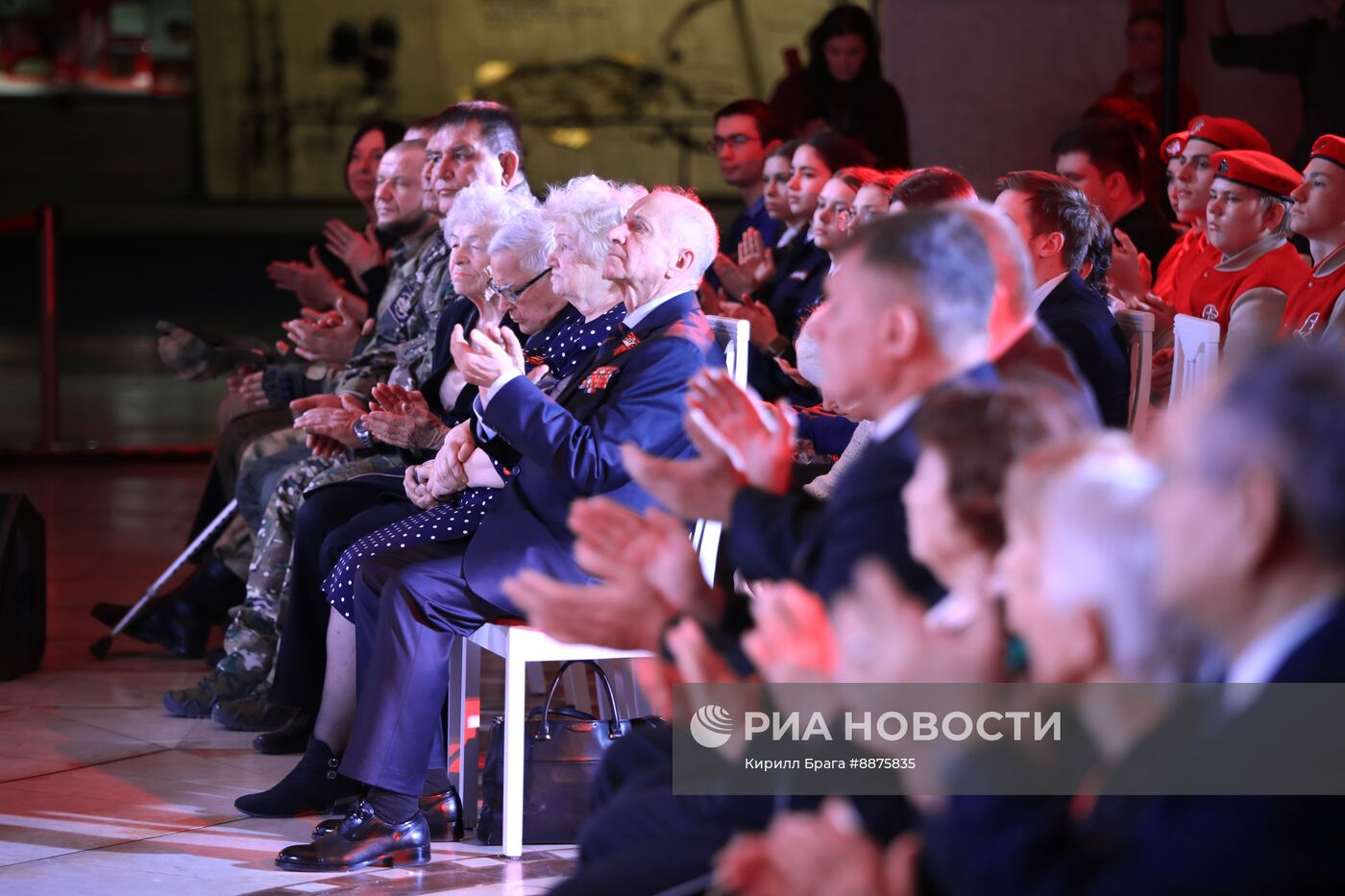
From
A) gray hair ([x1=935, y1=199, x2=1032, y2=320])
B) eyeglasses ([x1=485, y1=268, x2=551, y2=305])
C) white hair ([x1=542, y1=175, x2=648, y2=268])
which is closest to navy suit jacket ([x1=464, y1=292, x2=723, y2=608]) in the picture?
white hair ([x1=542, y1=175, x2=648, y2=268])

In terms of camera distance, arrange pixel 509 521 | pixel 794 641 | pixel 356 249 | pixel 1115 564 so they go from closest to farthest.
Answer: pixel 1115 564
pixel 794 641
pixel 509 521
pixel 356 249

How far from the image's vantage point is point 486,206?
3.76 m

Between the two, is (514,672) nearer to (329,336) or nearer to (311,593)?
(311,593)

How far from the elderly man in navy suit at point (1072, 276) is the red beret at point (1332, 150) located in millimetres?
591

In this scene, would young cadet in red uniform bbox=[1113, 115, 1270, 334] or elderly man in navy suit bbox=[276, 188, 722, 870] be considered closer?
elderly man in navy suit bbox=[276, 188, 722, 870]

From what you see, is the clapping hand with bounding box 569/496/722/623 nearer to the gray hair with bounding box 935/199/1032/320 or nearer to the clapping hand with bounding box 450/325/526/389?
the gray hair with bounding box 935/199/1032/320

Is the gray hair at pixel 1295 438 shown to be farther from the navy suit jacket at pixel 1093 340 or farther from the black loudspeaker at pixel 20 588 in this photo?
the black loudspeaker at pixel 20 588

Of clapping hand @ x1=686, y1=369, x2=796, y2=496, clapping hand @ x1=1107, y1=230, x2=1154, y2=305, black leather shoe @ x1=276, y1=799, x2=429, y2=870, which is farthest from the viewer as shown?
clapping hand @ x1=1107, y1=230, x2=1154, y2=305

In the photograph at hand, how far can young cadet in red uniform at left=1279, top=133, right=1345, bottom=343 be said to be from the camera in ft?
11.8

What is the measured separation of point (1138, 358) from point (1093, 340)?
258 millimetres

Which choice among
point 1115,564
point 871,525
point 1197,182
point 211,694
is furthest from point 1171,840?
point 1197,182

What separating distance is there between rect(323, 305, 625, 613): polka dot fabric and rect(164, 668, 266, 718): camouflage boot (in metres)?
0.77

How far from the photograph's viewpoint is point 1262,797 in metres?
1.25

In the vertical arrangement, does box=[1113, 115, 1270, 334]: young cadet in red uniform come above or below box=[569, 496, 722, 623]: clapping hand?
above
